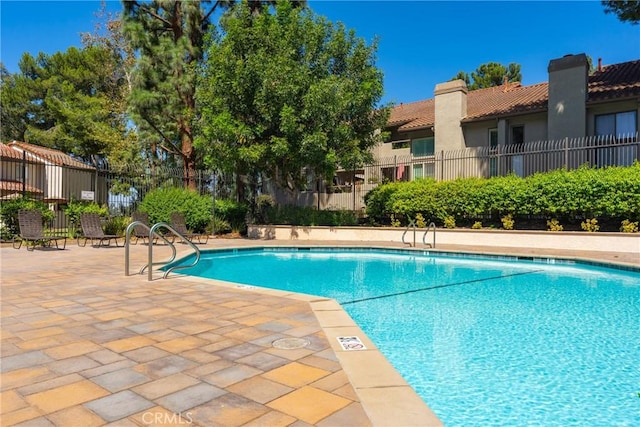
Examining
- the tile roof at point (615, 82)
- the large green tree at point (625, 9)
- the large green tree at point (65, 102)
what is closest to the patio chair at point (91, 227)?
the large green tree at point (65, 102)

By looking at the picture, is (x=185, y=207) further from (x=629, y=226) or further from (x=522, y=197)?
(x=629, y=226)

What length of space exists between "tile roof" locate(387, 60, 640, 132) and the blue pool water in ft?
35.5

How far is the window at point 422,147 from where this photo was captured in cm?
2230

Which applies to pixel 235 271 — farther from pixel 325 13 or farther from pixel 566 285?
pixel 325 13

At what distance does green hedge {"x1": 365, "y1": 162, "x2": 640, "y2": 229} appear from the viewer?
11664 millimetres

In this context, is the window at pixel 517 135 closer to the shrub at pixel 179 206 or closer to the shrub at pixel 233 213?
the shrub at pixel 233 213

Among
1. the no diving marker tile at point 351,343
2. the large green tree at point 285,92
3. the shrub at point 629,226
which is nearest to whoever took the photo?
the no diving marker tile at point 351,343

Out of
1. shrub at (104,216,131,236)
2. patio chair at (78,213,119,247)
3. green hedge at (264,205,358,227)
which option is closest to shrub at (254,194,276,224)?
green hedge at (264,205,358,227)

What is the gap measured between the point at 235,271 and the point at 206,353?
22.6ft

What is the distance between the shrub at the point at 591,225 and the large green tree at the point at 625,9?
724cm

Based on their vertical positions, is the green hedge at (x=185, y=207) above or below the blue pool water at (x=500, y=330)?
above

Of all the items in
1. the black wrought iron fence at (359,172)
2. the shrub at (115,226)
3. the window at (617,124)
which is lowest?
the shrub at (115,226)

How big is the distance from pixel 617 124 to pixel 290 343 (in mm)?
18876

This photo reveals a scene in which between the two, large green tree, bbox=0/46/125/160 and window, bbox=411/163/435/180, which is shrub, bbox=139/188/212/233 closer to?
window, bbox=411/163/435/180
